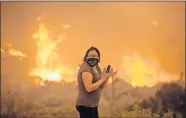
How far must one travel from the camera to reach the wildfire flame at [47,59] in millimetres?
3191

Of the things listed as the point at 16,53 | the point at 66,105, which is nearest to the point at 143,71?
the point at 66,105

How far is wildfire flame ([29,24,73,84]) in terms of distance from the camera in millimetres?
3191

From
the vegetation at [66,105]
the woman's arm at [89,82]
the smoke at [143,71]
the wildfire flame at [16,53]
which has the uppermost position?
the wildfire flame at [16,53]

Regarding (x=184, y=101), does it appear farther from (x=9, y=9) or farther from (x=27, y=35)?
(x=9, y=9)

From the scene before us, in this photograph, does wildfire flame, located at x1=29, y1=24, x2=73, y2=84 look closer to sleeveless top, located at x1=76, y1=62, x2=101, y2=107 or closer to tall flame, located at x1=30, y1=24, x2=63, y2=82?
tall flame, located at x1=30, y1=24, x2=63, y2=82

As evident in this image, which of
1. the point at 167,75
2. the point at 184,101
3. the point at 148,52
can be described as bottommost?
the point at 184,101

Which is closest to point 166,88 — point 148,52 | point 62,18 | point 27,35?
point 148,52

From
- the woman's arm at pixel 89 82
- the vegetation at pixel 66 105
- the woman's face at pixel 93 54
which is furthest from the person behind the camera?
the vegetation at pixel 66 105

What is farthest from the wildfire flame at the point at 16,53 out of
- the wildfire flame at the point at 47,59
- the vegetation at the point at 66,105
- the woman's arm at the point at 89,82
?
the woman's arm at the point at 89,82

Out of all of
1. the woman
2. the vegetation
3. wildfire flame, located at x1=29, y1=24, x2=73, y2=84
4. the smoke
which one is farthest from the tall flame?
the woman

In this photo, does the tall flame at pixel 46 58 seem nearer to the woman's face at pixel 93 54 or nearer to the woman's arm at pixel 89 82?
the woman's face at pixel 93 54

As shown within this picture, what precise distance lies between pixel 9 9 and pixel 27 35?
0.27m

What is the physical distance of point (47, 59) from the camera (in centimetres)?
321

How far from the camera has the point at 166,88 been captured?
3195 mm
